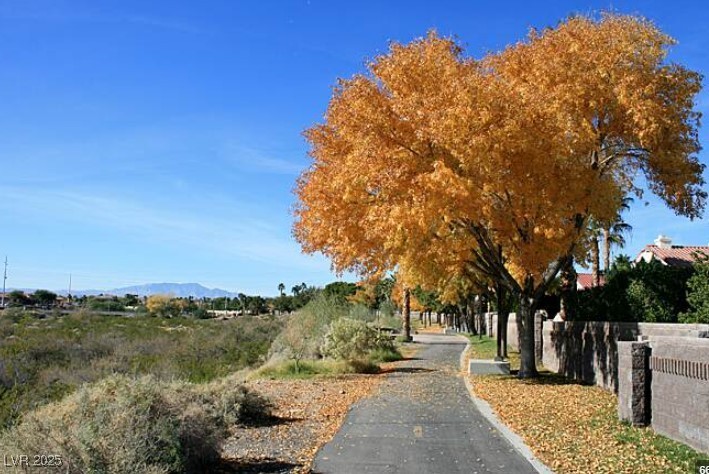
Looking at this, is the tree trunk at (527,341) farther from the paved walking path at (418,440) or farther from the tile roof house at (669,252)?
the tile roof house at (669,252)

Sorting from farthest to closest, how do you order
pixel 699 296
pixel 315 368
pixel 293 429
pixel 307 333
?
1. pixel 307 333
2. pixel 315 368
3. pixel 699 296
4. pixel 293 429

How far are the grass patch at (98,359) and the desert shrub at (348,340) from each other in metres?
4.05

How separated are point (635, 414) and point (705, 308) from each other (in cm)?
547

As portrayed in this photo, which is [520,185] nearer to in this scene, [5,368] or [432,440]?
[432,440]

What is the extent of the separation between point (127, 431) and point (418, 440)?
4.74 m

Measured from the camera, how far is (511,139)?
52.0 ft

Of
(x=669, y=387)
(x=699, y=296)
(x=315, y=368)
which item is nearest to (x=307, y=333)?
(x=315, y=368)

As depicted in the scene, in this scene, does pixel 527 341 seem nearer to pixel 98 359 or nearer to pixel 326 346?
pixel 326 346

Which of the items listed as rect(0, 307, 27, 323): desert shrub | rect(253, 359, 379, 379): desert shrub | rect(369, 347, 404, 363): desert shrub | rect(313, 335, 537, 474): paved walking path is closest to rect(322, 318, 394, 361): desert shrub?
rect(253, 359, 379, 379): desert shrub

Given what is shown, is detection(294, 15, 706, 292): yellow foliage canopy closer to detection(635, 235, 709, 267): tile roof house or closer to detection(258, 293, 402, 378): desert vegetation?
detection(258, 293, 402, 378): desert vegetation

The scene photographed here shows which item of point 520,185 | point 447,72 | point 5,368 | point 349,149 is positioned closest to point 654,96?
point 520,185

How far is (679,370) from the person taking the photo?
9.99 m

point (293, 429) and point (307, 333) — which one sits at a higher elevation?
point (307, 333)

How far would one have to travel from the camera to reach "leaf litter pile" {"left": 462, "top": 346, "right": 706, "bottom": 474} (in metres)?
8.70
